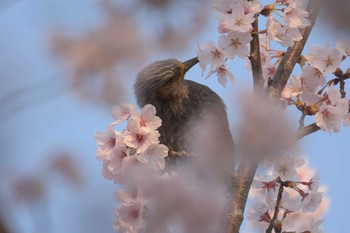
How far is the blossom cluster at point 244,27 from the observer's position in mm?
2725

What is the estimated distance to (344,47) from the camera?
2.95 meters

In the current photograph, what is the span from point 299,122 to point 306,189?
42 centimetres

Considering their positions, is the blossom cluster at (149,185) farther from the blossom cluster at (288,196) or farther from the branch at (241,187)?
the blossom cluster at (288,196)

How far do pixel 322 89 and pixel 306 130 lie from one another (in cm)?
26

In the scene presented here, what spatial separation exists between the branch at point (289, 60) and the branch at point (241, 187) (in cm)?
35

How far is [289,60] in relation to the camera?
300cm

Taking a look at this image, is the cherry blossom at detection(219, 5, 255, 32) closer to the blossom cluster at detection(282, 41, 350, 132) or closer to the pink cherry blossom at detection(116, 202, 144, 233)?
the blossom cluster at detection(282, 41, 350, 132)

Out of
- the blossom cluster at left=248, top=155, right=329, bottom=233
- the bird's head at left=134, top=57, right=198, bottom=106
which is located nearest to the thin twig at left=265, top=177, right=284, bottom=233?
the blossom cluster at left=248, top=155, right=329, bottom=233

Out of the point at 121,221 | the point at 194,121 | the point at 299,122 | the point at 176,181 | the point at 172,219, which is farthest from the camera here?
the point at 194,121

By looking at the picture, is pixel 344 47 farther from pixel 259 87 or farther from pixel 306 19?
pixel 259 87

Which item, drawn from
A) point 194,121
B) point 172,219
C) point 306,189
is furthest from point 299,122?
point 194,121

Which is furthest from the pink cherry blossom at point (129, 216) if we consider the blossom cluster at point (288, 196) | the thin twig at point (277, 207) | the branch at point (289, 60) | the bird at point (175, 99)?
the bird at point (175, 99)

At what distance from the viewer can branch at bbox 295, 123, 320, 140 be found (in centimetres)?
275

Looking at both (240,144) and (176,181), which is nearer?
(240,144)
